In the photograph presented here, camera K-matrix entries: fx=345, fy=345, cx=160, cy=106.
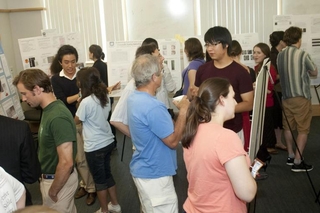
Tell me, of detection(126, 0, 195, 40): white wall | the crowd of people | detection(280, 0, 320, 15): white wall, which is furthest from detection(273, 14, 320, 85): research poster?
the crowd of people

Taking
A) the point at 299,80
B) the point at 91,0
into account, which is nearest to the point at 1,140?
the point at 299,80

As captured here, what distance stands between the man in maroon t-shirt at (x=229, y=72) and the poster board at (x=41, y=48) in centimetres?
312

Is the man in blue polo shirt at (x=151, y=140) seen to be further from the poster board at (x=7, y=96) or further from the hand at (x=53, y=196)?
the poster board at (x=7, y=96)

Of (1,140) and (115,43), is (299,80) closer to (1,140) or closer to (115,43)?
(115,43)

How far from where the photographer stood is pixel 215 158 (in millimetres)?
1378

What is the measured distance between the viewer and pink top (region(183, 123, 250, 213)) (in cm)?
136

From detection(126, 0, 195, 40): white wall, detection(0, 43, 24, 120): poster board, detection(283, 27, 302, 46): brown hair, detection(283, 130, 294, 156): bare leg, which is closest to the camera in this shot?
detection(283, 27, 302, 46): brown hair

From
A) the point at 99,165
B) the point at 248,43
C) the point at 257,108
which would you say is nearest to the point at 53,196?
the point at 99,165

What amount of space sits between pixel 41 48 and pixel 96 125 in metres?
2.60

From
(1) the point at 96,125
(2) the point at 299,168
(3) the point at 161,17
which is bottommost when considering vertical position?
(2) the point at 299,168

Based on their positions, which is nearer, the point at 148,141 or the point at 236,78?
the point at 148,141

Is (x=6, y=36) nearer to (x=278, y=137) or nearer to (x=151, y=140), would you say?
(x=278, y=137)

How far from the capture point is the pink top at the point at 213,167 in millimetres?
1363

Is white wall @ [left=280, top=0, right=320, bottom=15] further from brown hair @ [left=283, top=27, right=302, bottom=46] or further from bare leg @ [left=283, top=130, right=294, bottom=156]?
bare leg @ [left=283, top=130, right=294, bottom=156]
